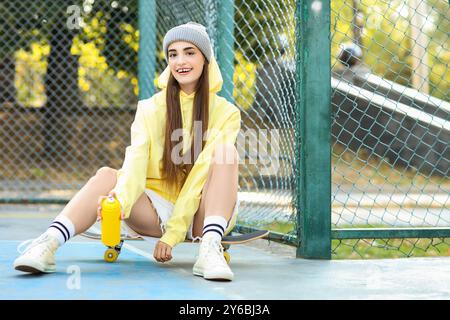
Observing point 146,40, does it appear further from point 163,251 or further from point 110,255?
point 163,251

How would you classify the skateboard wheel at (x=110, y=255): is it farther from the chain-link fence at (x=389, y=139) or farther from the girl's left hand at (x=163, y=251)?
the chain-link fence at (x=389, y=139)

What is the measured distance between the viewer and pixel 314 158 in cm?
377

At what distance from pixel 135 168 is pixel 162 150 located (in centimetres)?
23

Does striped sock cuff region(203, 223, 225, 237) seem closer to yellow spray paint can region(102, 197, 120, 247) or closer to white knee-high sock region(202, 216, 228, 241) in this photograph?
white knee-high sock region(202, 216, 228, 241)

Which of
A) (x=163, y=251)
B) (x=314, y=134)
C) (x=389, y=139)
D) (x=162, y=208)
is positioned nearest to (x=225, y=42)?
(x=314, y=134)

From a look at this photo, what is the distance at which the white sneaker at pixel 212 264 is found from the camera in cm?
296

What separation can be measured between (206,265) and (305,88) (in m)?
1.17

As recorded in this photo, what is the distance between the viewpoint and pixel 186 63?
346 centimetres

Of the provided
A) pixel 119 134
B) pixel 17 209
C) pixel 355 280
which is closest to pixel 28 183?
pixel 119 134

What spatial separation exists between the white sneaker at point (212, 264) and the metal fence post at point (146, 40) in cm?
396

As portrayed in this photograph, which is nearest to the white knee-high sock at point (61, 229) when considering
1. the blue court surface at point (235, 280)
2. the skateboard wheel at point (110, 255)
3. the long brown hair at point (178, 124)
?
the blue court surface at point (235, 280)

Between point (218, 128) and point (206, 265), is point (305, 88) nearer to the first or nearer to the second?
point (218, 128)

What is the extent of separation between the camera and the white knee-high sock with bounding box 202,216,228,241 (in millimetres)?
3148

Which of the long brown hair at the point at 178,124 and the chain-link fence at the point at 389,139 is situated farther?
the chain-link fence at the point at 389,139
